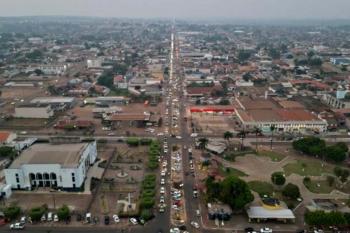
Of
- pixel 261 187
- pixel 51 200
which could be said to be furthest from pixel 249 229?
pixel 51 200

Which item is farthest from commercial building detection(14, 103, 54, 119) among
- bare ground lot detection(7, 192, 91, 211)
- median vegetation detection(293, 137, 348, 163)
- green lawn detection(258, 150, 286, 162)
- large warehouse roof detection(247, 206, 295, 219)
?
large warehouse roof detection(247, 206, 295, 219)

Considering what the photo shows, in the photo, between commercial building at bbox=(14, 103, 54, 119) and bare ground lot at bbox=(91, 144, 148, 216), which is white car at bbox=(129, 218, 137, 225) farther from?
commercial building at bbox=(14, 103, 54, 119)

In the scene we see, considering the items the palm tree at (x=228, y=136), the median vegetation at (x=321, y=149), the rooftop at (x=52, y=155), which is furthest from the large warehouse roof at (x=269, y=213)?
the palm tree at (x=228, y=136)

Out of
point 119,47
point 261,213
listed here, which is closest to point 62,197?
point 261,213

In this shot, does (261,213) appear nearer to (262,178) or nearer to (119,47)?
(262,178)

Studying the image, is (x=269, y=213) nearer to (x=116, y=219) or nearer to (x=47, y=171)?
(x=116, y=219)
